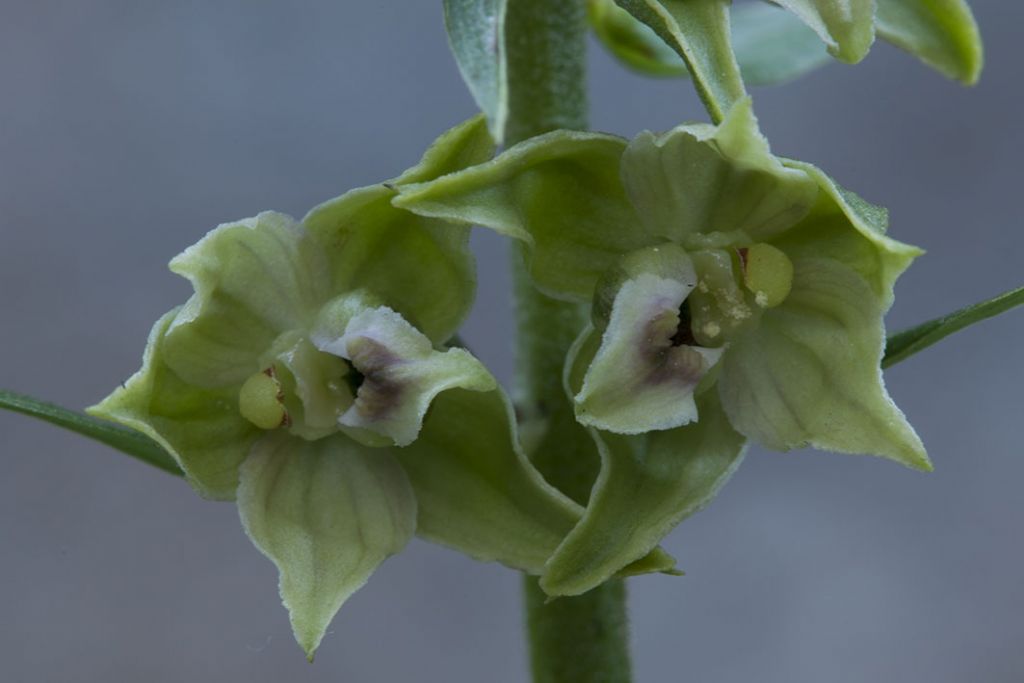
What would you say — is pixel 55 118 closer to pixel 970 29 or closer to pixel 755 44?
pixel 755 44

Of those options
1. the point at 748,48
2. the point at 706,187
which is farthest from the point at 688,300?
the point at 748,48

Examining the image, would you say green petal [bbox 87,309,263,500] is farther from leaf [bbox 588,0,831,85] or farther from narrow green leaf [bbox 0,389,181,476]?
leaf [bbox 588,0,831,85]

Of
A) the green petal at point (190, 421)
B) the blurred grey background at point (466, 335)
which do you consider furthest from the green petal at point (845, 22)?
the blurred grey background at point (466, 335)

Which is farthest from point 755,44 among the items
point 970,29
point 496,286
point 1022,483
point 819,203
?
point 1022,483

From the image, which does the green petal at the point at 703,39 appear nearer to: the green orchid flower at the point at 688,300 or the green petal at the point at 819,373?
the green orchid flower at the point at 688,300

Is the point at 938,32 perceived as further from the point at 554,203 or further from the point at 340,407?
the point at 340,407

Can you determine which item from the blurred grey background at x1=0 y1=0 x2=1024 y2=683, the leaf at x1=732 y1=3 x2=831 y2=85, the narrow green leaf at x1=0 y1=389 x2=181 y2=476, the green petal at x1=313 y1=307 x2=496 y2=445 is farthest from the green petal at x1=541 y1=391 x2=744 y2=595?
the blurred grey background at x1=0 y1=0 x2=1024 y2=683
